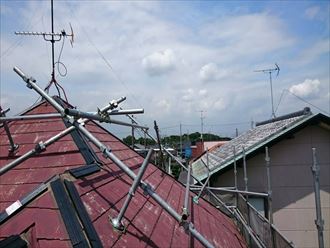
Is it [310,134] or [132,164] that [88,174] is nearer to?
[132,164]

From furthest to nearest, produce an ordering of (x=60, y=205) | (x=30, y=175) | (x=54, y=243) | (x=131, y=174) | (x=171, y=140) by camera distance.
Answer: (x=171, y=140) < (x=30, y=175) < (x=131, y=174) < (x=60, y=205) < (x=54, y=243)

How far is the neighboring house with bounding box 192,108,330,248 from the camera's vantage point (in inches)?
420

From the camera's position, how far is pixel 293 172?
11.0 meters

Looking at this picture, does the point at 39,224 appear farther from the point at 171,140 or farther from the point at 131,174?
the point at 171,140

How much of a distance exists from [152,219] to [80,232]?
125cm

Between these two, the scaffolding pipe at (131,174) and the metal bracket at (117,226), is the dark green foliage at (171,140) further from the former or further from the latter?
the metal bracket at (117,226)

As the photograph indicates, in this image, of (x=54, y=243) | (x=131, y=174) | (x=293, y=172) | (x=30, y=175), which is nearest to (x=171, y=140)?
(x=293, y=172)

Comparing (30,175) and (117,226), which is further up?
(30,175)

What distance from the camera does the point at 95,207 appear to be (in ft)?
9.94

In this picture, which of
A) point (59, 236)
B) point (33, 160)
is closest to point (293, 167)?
point (33, 160)

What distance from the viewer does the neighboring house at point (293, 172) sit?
1067 centimetres

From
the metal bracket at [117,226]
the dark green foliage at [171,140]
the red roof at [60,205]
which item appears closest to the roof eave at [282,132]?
the dark green foliage at [171,140]

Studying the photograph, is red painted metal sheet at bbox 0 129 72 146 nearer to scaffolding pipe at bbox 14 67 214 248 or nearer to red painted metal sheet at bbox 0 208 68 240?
scaffolding pipe at bbox 14 67 214 248

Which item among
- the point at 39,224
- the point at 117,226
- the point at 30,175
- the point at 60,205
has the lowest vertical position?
the point at 117,226
